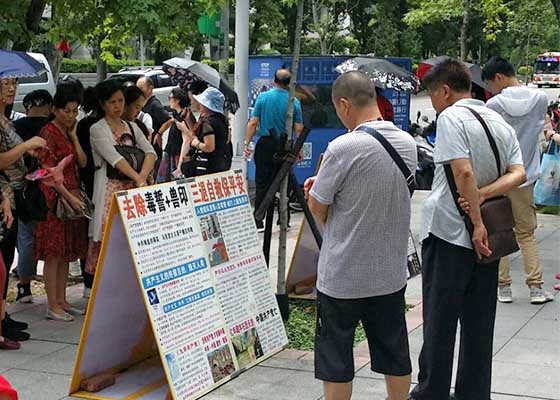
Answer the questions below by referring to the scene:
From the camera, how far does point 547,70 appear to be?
59.3 metres

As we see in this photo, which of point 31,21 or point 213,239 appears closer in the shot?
point 213,239

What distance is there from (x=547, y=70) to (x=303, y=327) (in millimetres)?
56657

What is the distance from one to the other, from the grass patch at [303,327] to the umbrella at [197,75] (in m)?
2.04

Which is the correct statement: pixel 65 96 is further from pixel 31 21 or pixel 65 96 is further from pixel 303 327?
pixel 303 327

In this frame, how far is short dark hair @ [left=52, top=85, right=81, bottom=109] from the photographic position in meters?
6.43

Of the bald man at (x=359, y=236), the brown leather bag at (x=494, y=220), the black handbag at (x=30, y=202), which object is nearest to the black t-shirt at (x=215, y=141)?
the black handbag at (x=30, y=202)

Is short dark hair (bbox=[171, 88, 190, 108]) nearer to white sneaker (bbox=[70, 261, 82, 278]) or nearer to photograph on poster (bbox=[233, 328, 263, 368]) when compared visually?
white sneaker (bbox=[70, 261, 82, 278])

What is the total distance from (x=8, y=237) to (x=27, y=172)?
49 centimetres

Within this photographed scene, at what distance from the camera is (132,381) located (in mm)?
5270

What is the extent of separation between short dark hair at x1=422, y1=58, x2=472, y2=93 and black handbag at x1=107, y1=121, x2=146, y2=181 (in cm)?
270

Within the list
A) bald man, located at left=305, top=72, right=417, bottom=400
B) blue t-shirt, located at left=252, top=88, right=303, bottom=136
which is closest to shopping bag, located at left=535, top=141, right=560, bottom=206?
blue t-shirt, located at left=252, top=88, right=303, bottom=136

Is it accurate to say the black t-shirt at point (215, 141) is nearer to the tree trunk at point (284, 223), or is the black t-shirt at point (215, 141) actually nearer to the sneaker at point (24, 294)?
the tree trunk at point (284, 223)

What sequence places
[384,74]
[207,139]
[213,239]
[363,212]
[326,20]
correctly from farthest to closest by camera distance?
1. [326,20]
2. [384,74]
3. [207,139]
4. [213,239]
5. [363,212]

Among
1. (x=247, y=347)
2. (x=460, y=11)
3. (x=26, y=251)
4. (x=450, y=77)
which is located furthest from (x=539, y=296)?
(x=460, y=11)
